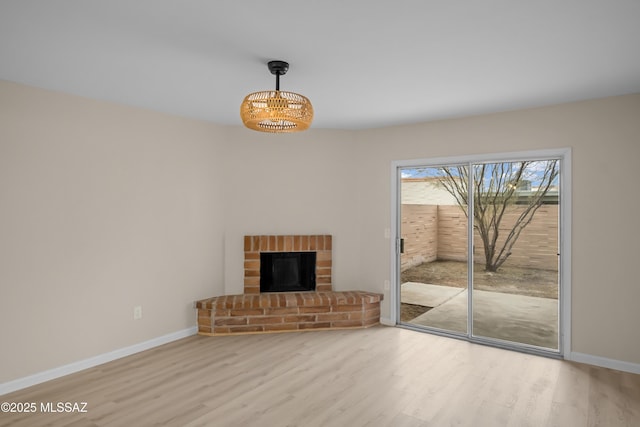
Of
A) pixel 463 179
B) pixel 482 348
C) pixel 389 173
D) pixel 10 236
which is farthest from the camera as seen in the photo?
pixel 389 173

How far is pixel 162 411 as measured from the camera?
2.65 metres

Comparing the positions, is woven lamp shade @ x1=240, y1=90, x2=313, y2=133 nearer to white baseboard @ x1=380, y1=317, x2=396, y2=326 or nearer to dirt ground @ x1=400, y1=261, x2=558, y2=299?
dirt ground @ x1=400, y1=261, x2=558, y2=299

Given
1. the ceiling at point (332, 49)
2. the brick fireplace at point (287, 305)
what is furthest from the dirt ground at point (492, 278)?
the ceiling at point (332, 49)

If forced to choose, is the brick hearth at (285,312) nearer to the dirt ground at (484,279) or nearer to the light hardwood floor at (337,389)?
the light hardwood floor at (337,389)

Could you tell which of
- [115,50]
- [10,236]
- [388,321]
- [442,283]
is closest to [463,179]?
[442,283]

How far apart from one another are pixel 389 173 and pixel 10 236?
12.0 ft

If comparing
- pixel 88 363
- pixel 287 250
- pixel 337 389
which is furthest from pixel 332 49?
pixel 88 363

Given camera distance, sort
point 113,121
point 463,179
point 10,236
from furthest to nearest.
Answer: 1. point 463,179
2. point 113,121
3. point 10,236

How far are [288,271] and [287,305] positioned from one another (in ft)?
1.88

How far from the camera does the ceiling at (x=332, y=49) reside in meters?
1.92

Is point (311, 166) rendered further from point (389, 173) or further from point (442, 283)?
point (442, 283)

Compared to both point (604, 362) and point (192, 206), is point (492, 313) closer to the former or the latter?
point (604, 362)

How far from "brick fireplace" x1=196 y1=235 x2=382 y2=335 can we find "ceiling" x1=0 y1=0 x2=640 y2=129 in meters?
1.79

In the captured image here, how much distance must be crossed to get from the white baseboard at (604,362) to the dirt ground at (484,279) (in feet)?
1.78
